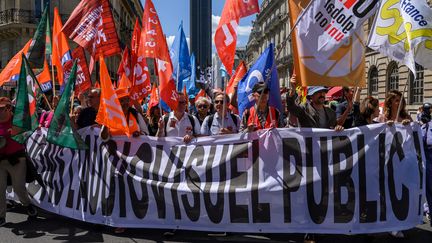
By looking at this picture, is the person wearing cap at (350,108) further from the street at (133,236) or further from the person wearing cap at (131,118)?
the person wearing cap at (131,118)

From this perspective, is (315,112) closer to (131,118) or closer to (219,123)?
(219,123)

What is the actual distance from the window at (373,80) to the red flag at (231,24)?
24.2m

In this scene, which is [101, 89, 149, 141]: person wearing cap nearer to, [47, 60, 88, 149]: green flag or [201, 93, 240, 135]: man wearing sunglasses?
[47, 60, 88, 149]: green flag

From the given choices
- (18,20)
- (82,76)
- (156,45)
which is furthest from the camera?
(18,20)

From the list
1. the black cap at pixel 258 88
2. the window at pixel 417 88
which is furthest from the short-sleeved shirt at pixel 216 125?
the window at pixel 417 88

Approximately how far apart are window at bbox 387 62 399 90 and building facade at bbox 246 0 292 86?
21.8 metres

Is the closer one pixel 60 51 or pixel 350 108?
pixel 350 108

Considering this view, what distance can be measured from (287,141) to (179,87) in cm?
637

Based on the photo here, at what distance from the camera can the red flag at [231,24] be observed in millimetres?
5832

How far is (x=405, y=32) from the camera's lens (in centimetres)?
514

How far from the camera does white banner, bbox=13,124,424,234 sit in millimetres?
4840

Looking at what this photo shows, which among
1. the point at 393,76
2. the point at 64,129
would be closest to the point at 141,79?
the point at 64,129

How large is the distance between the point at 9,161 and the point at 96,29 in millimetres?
2376

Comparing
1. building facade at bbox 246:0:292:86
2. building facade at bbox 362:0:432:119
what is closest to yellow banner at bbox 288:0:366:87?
building facade at bbox 362:0:432:119
